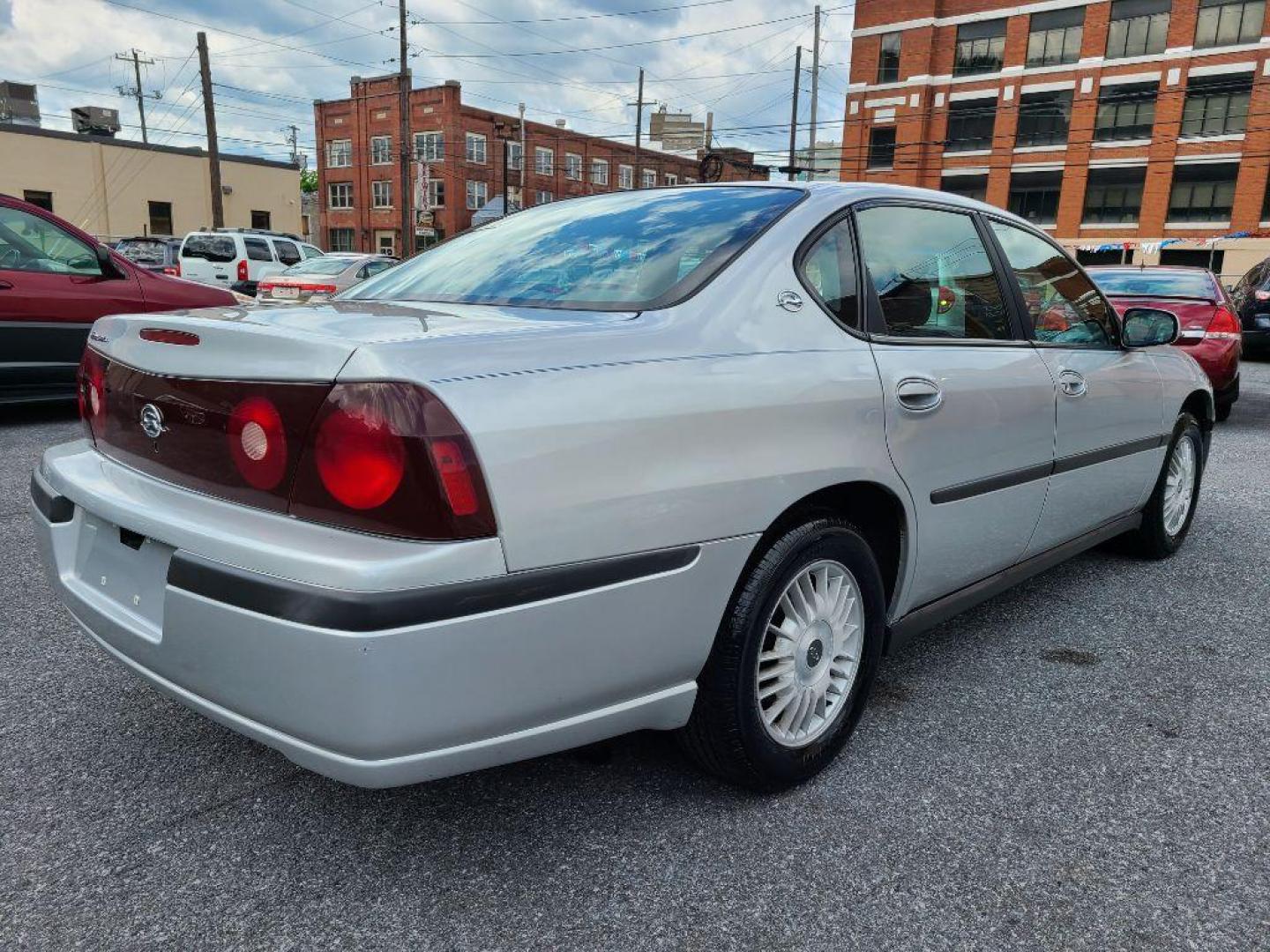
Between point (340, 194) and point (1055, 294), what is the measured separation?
55649 mm

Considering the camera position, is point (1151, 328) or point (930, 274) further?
point (1151, 328)

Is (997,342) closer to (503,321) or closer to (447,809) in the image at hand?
(503,321)

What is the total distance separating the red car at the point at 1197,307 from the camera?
26.1ft

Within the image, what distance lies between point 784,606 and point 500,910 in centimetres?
92

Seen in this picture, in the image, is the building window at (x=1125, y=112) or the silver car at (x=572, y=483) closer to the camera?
the silver car at (x=572, y=483)

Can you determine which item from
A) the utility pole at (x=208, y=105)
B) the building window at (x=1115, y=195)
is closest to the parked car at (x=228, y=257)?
the utility pole at (x=208, y=105)

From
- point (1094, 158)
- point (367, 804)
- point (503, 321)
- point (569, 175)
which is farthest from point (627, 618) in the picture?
point (569, 175)

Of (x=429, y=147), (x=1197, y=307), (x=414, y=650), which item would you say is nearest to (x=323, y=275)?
(x=1197, y=307)

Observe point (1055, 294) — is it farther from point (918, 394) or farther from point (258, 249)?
point (258, 249)

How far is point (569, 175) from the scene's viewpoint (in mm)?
57312

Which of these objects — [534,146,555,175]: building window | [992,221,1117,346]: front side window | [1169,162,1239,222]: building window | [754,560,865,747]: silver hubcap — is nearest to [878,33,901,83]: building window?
[1169,162,1239,222]: building window

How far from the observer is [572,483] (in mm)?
1740

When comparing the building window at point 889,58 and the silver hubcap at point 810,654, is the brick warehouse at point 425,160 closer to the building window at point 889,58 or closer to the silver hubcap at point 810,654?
the building window at point 889,58

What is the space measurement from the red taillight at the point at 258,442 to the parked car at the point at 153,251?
21294mm
